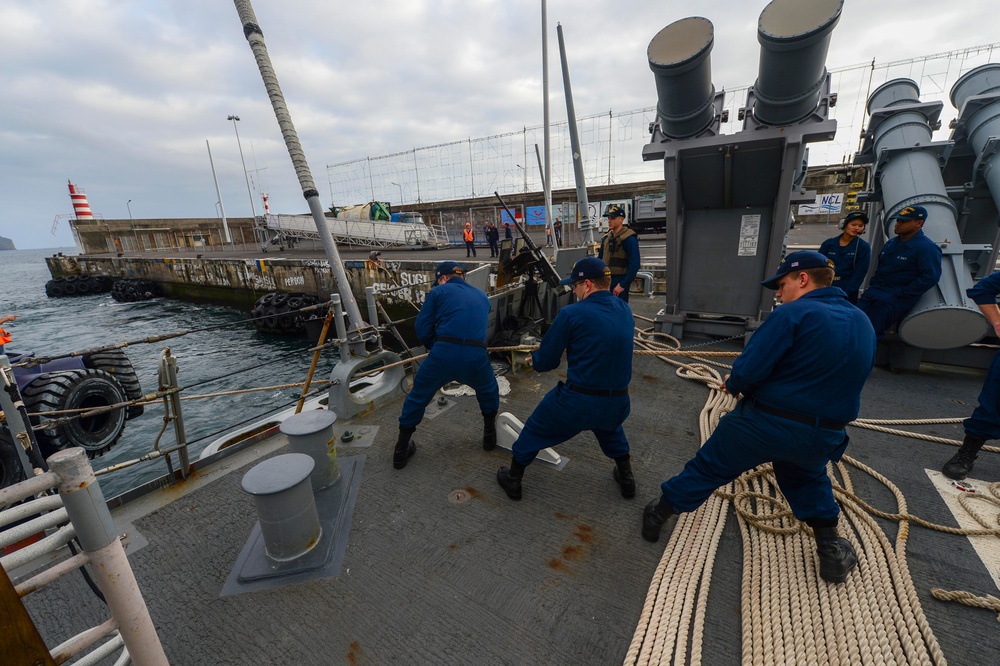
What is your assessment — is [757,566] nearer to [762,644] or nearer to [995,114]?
[762,644]

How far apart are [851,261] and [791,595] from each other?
4.66m

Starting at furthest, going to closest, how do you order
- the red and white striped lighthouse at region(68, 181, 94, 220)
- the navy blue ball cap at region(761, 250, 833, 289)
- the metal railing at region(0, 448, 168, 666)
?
the red and white striped lighthouse at region(68, 181, 94, 220), the navy blue ball cap at region(761, 250, 833, 289), the metal railing at region(0, 448, 168, 666)

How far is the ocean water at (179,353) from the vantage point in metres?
7.16

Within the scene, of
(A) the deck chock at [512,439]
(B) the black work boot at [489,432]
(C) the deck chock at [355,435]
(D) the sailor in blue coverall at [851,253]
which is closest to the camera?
(A) the deck chock at [512,439]

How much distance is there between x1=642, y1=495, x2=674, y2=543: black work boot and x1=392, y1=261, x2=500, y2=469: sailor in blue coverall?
4.79 ft

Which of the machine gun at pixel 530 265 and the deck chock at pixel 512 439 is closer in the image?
the deck chock at pixel 512 439

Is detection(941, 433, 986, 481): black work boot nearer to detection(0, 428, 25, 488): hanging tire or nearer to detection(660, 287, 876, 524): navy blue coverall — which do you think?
detection(660, 287, 876, 524): navy blue coverall

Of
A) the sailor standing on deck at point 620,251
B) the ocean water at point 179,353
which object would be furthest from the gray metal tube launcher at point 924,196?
the ocean water at point 179,353

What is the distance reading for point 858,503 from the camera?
267 cm

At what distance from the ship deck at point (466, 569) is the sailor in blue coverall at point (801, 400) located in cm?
47

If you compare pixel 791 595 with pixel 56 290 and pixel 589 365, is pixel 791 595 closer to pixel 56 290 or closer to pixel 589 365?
pixel 589 365

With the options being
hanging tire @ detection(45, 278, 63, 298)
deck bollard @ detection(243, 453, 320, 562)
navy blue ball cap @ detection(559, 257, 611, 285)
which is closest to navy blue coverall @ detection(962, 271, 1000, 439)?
navy blue ball cap @ detection(559, 257, 611, 285)

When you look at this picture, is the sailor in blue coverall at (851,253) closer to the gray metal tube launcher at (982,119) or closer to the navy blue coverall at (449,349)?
the gray metal tube launcher at (982,119)

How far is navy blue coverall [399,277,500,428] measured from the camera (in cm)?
320
